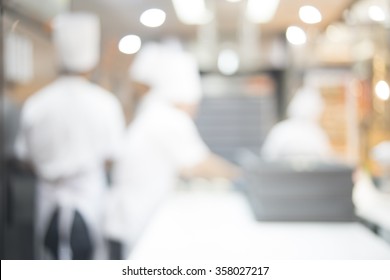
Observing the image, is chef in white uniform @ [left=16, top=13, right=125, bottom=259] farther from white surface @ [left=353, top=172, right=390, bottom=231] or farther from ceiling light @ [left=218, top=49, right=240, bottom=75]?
white surface @ [left=353, top=172, right=390, bottom=231]

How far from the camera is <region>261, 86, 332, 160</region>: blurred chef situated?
9.46 feet

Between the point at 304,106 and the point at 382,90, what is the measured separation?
2.93 feet

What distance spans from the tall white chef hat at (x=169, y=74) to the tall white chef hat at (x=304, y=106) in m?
0.74

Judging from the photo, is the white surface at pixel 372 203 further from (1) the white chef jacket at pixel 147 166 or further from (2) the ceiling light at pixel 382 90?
(1) the white chef jacket at pixel 147 166

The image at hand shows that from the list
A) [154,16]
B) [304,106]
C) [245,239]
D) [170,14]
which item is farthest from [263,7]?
[245,239]

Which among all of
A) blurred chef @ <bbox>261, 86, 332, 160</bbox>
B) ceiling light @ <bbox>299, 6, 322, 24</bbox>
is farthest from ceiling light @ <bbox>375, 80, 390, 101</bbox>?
blurred chef @ <bbox>261, 86, 332, 160</bbox>

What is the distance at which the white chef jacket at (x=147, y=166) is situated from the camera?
2.24 metres

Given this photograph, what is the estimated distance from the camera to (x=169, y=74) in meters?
2.44

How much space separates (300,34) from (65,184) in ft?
3.81

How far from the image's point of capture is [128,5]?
256 cm

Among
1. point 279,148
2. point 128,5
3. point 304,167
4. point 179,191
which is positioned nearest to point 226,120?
point 279,148

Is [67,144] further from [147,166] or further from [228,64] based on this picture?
[228,64]

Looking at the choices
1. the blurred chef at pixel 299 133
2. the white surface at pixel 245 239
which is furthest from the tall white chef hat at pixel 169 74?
the white surface at pixel 245 239

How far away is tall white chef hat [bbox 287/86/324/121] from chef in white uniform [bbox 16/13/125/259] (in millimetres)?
1189
